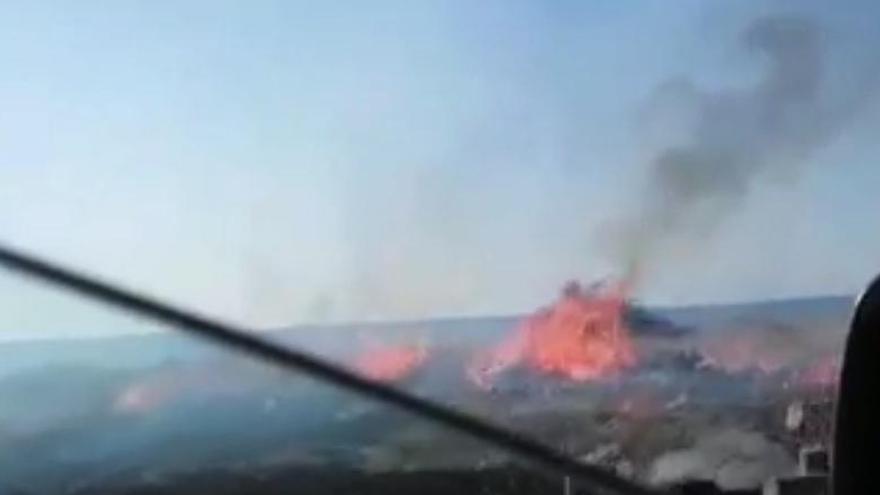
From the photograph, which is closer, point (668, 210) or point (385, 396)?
point (385, 396)

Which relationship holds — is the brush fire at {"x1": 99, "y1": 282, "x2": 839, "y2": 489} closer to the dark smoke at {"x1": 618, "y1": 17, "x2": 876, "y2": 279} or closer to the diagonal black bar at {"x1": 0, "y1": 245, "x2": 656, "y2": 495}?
the dark smoke at {"x1": 618, "y1": 17, "x2": 876, "y2": 279}

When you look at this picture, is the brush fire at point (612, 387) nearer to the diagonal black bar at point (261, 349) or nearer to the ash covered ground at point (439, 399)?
the ash covered ground at point (439, 399)

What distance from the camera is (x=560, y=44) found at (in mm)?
1234

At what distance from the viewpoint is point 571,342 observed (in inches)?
46.0

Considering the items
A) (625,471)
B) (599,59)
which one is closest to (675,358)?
(625,471)

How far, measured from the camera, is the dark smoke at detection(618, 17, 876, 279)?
121cm

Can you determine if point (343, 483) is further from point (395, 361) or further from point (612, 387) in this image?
point (612, 387)

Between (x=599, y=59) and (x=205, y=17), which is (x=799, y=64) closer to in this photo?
(x=599, y=59)

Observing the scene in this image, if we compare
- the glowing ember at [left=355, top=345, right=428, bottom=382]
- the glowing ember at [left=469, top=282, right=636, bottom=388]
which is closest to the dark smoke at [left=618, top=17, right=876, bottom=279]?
the glowing ember at [left=469, top=282, right=636, bottom=388]

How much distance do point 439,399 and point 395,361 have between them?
0.04 meters

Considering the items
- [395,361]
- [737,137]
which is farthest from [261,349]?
[737,137]

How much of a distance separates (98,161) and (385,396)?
412 millimetres

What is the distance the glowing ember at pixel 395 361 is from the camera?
3.77 ft

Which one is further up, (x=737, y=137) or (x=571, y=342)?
(x=737, y=137)
